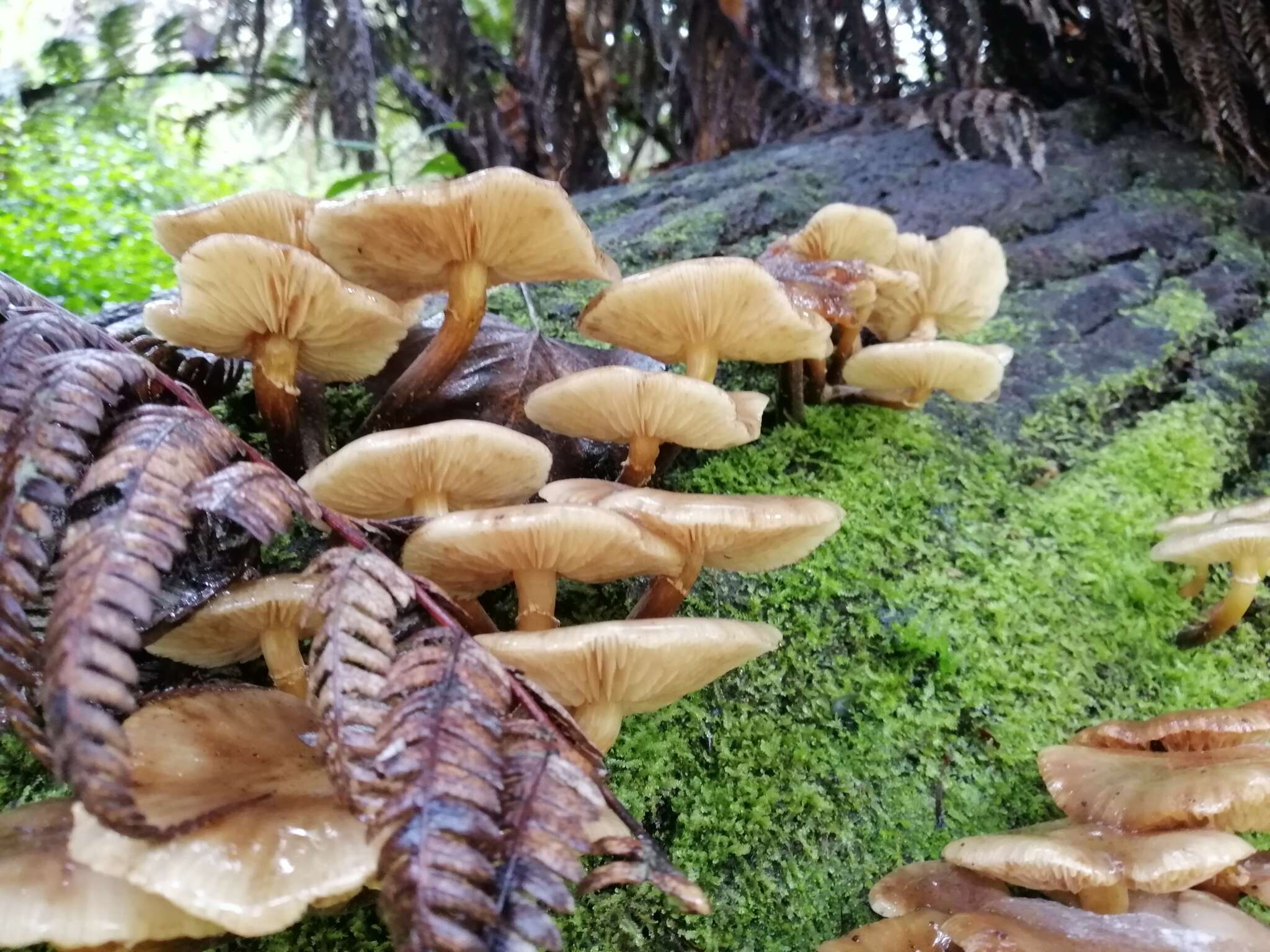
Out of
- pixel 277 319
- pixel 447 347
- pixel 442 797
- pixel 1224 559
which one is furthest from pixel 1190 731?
pixel 277 319

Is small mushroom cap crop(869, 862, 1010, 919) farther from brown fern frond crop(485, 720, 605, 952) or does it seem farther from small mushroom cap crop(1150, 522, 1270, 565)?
small mushroom cap crop(1150, 522, 1270, 565)

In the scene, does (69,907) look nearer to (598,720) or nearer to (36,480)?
(36,480)

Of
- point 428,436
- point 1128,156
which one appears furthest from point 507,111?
point 428,436

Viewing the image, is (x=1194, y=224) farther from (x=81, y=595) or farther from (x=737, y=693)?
(x=81, y=595)

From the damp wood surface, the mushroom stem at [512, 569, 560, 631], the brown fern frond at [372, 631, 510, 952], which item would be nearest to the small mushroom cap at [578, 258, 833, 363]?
the damp wood surface

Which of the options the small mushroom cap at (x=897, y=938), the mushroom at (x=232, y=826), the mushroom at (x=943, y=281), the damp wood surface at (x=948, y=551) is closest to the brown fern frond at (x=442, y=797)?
the mushroom at (x=232, y=826)

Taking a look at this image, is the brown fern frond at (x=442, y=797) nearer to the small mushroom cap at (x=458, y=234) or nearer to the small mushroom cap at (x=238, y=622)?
the small mushroom cap at (x=238, y=622)

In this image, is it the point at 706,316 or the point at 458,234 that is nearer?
the point at 458,234

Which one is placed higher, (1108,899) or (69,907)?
(69,907)
